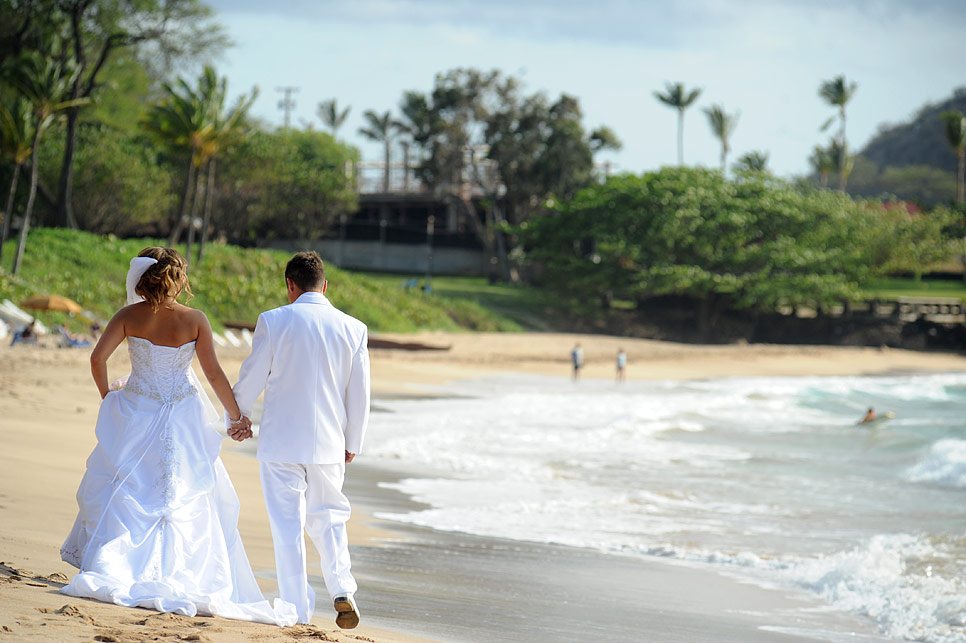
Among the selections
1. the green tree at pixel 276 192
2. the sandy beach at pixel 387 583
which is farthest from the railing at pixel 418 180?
the sandy beach at pixel 387 583

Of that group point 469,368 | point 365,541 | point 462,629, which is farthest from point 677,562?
point 469,368

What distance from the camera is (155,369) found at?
450 cm

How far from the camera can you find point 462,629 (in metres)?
5.33

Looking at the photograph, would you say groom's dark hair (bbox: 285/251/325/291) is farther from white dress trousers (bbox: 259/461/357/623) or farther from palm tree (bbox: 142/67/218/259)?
palm tree (bbox: 142/67/218/259)

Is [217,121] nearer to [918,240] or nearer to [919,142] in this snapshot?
[918,240]

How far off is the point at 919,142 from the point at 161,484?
147025 mm

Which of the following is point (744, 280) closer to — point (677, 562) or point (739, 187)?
point (739, 187)

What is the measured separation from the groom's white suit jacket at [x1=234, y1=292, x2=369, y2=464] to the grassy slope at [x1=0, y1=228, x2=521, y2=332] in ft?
75.1

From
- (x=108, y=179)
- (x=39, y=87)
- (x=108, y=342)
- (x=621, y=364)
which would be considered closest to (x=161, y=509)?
(x=108, y=342)

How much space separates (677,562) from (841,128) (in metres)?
77.0

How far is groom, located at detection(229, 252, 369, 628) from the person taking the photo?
14.6 ft

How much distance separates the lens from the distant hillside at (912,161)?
361 ft

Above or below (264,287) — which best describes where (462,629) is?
below

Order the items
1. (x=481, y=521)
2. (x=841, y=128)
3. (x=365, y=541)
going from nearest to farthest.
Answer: (x=365, y=541), (x=481, y=521), (x=841, y=128)
